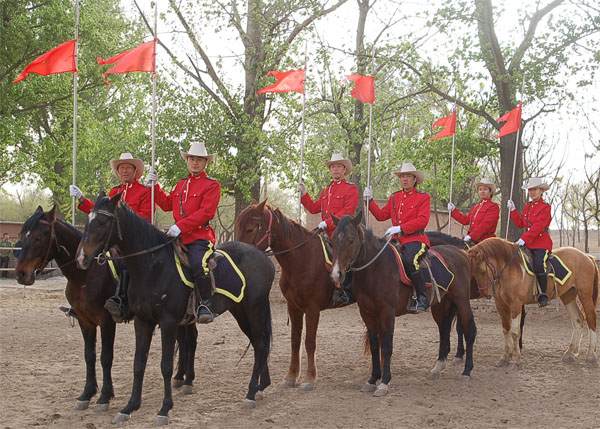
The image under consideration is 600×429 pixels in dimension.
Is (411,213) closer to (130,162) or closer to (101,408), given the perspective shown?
(130,162)

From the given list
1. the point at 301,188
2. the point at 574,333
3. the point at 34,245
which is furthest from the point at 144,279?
the point at 574,333

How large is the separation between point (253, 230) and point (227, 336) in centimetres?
473

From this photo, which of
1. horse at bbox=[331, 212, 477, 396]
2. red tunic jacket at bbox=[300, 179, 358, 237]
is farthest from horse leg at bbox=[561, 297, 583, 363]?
red tunic jacket at bbox=[300, 179, 358, 237]

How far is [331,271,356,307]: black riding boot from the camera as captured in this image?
787cm

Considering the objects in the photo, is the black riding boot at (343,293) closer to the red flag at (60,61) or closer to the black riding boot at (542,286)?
the black riding boot at (542,286)

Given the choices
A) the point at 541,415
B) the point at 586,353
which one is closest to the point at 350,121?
the point at 586,353

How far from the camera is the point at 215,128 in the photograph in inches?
712

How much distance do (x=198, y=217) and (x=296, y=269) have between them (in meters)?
1.70

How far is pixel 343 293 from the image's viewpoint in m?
7.89

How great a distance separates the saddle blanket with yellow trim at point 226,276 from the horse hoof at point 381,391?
2053 millimetres

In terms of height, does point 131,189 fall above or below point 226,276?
above

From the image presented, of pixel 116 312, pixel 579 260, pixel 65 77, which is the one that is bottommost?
pixel 116 312

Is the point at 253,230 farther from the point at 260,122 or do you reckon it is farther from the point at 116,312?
the point at 260,122

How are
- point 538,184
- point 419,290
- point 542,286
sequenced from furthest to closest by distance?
1. point 538,184
2. point 542,286
3. point 419,290
